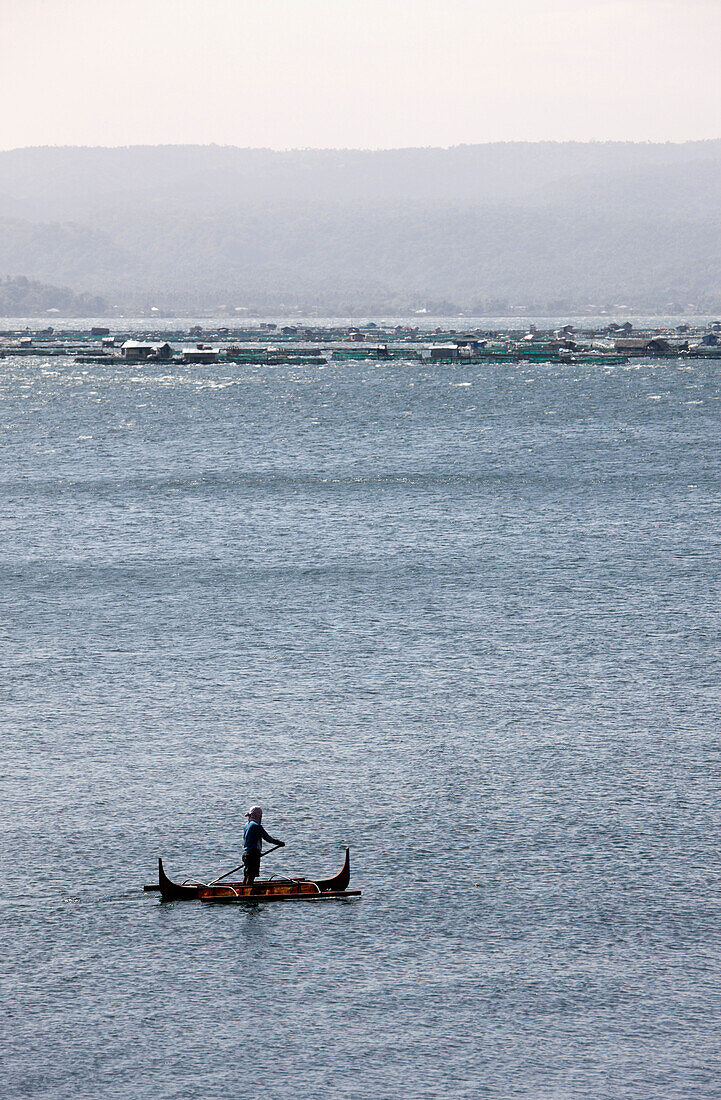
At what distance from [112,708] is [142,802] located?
1201 cm

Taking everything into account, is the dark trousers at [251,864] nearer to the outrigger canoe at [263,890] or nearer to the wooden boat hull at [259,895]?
the outrigger canoe at [263,890]

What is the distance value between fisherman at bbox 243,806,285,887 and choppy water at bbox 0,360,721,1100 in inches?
48.8

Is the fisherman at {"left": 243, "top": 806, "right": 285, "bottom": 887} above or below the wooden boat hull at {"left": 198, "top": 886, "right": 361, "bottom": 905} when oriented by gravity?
above

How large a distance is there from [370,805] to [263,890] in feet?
29.1

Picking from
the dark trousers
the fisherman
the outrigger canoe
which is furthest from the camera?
the dark trousers

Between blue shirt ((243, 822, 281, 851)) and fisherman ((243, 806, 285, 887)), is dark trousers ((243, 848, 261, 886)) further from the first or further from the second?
blue shirt ((243, 822, 281, 851))

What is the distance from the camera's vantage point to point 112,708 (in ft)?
197

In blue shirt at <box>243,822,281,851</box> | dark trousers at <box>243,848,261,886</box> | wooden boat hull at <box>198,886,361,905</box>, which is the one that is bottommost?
wooden boat hull at <box>198,886,361,905</box>

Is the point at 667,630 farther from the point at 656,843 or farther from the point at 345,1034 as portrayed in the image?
the point at 345,1034

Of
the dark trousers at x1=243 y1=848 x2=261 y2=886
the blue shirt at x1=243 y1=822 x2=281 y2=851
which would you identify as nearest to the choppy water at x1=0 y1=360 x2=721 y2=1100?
the dark trousers at x1=243 y1=848 x2=261 y2=886

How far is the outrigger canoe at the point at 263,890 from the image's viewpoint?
40031mm

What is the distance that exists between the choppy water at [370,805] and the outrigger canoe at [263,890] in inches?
18.4

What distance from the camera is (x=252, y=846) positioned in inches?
1582

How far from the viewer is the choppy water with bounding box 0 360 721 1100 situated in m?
32.9
